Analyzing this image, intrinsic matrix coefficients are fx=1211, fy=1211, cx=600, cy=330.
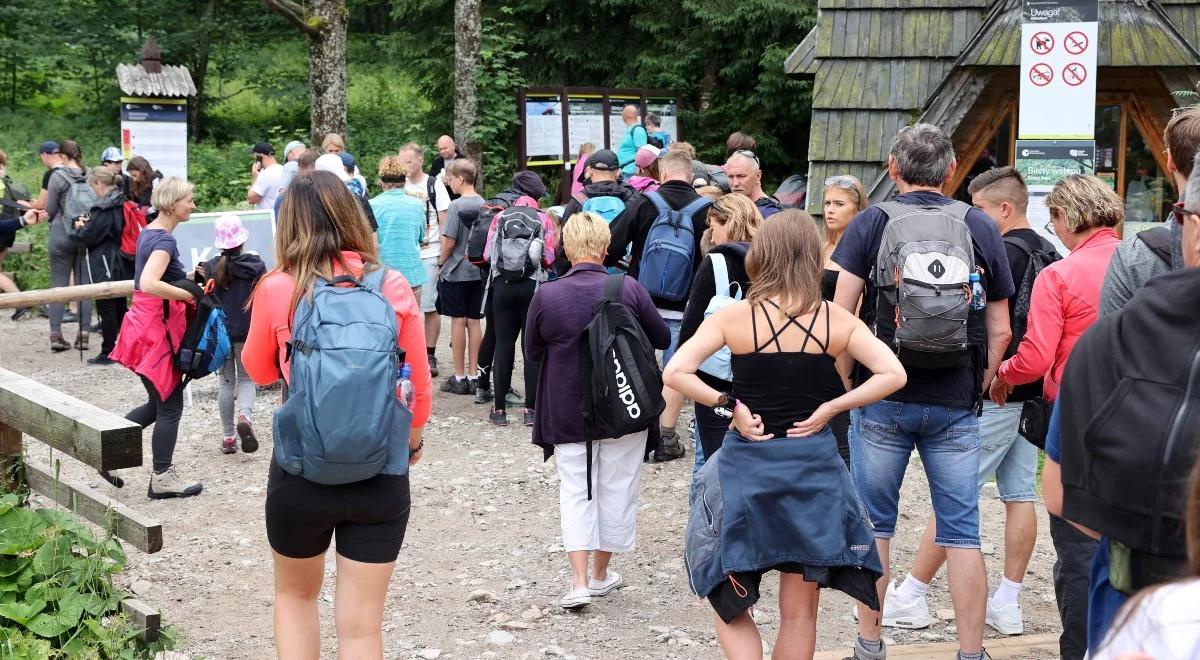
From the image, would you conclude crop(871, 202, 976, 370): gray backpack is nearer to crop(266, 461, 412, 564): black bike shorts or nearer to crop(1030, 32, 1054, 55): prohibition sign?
crop(266, 461, 412, 564): black bike shorts

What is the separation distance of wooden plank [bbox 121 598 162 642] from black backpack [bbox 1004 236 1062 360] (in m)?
3.55

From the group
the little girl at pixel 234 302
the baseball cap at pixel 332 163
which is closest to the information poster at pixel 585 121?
the baseball cap at pixel 332 163

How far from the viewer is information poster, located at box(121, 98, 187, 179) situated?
49.0 ft

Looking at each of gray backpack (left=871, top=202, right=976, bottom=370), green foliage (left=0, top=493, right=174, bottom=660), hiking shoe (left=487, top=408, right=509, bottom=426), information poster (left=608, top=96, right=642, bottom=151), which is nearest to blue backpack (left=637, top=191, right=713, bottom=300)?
hiking shoe (left=487, top=408, right=509, bottom=426)

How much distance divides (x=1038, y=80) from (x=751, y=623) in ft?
17.1

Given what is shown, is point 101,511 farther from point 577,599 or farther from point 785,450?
point 785,450

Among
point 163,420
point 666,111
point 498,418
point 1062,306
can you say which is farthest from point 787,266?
point 666,111

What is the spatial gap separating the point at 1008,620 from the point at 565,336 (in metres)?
2.35

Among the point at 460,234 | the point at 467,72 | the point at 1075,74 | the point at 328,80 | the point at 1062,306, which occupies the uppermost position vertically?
the point at 467,72

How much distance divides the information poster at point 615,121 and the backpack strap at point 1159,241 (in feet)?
42.3

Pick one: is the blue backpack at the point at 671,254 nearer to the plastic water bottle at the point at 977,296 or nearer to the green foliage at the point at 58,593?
the plastic water bottle at the point at 977,296

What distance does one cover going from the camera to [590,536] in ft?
18.7

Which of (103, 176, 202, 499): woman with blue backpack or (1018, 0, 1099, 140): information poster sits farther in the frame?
(1018, 0, 1099, 140): information poster

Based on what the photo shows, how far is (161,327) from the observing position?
7.23 metres
